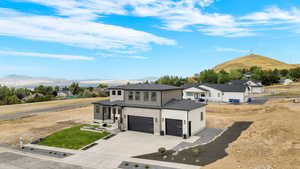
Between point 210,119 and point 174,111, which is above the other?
point 174,111

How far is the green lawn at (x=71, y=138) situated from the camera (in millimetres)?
21312

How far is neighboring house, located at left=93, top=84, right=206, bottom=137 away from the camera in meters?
23.6

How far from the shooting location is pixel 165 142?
21.7m

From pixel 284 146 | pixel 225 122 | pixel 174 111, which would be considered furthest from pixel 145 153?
pixel 225 122

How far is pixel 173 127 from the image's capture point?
78.7 feet

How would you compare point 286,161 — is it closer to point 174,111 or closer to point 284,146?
point 284,146

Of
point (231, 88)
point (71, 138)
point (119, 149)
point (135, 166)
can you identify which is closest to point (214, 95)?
point (231, 88)

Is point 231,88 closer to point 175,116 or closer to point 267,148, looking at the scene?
point 175,116

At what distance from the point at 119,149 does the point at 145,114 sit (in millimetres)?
6943

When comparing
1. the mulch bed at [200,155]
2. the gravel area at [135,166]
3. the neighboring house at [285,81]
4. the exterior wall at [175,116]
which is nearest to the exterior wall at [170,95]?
the exterior wall at [175,116]

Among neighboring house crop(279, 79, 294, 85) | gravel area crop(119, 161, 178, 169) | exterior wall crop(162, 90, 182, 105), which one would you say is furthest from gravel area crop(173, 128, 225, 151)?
neighboring house crop(279, 79, 294, 85)

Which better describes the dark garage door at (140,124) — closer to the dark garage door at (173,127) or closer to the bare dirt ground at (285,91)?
the dark garage door at (173,127)

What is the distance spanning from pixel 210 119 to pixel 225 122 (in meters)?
2.73

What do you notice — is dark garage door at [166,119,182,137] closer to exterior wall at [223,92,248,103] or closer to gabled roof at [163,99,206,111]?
gabled roof at [163,99,206,111]
